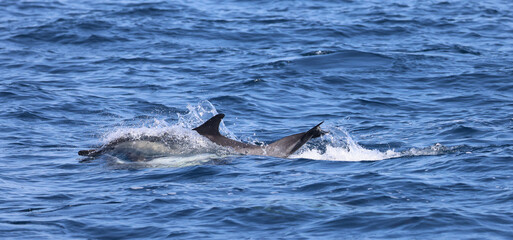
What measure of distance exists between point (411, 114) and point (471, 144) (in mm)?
3305

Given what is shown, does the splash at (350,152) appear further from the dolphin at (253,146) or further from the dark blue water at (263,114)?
the dolphin at (253,146)

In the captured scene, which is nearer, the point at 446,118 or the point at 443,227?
the point at 443,227

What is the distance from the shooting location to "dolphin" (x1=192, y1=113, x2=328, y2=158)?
41.7 feet

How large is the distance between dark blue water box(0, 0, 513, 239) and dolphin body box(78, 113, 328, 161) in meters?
0.24

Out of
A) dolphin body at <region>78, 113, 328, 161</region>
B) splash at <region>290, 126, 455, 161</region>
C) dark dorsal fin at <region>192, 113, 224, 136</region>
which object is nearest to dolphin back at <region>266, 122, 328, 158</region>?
dolphin body at <region>78, 113, 328, 161</region>

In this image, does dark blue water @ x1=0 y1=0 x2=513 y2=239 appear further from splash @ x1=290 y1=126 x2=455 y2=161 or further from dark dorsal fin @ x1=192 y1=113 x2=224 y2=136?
dark dorsal fin @ x1=192 y1=113 x2=224 y2=136

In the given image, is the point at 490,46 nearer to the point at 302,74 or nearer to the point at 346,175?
the point at 302,74

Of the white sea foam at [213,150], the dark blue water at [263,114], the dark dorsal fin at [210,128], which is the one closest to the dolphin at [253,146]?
the dark dorsal fin at [210,128]

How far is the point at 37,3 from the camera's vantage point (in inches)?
1252

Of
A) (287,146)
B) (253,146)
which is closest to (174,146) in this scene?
(253,146)

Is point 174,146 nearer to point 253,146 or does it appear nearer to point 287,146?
point 253,146

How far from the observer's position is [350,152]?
524 inches

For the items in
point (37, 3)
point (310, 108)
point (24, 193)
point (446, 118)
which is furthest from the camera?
point (37, 3)

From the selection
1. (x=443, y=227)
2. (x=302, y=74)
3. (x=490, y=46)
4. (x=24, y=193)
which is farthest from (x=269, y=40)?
(x=443, y=227)
